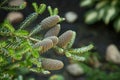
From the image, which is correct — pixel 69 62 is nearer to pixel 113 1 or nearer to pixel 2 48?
pixel 113 1

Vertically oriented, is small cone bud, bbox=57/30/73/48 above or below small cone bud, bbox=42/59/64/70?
above

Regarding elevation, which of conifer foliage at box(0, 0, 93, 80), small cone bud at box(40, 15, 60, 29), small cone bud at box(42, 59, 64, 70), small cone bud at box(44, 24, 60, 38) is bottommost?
small cone bud at box(42, 59, 64, 70)

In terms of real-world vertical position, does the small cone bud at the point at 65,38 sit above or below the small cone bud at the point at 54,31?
below

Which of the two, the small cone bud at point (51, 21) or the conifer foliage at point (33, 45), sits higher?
the small cone bud at point (51, 21)

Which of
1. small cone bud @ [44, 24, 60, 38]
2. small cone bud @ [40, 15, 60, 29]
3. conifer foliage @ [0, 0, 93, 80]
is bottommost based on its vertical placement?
conifer foliage @ [0, 0, 93, 80]

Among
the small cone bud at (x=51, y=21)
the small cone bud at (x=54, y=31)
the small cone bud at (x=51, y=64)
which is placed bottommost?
the small cone bud at (x=51, y=64)

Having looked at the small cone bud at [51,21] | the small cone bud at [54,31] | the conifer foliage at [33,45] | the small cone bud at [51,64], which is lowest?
the small cone bud at [51,64]

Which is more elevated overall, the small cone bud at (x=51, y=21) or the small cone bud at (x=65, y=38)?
the small cone bud at (x=51, y=21)

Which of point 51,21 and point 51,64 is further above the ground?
point 51,21
